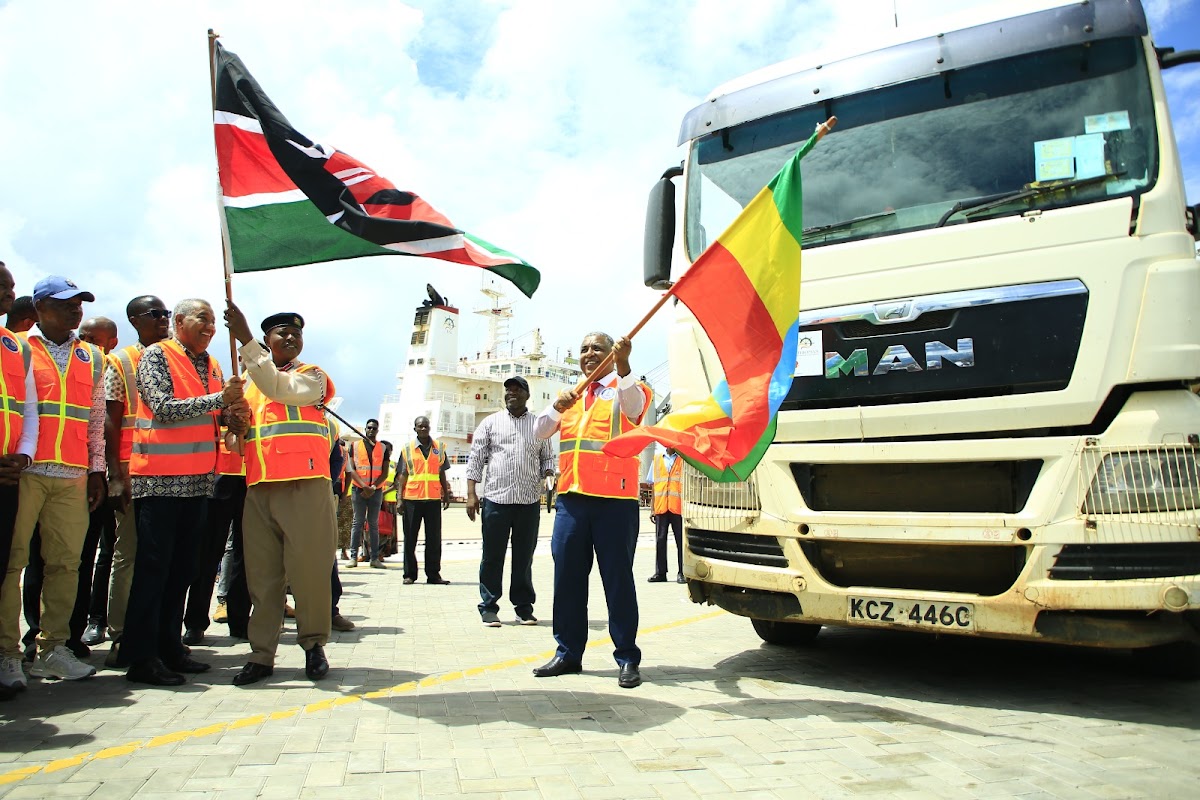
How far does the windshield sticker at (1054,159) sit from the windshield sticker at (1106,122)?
0.10 metres

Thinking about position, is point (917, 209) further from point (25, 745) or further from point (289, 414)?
point (25, 745)

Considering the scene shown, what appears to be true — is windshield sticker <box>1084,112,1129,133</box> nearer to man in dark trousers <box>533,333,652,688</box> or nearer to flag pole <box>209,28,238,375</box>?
man in dark trousers <box>533,333,652,688</box>

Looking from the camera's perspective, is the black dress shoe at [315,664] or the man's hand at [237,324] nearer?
the man's hand at [237,324]

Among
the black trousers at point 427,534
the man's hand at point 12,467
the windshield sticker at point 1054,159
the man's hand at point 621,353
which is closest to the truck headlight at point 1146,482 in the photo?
the windshield sticker at point 1054,159

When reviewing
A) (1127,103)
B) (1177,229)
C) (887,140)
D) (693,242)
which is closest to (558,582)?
(693,242)

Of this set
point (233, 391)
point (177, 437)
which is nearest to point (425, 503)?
→ point (177, 437)

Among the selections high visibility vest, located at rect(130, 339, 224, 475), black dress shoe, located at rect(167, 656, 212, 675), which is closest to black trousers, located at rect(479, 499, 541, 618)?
black dress shoe, located at rect(167, 656, 212, 675)

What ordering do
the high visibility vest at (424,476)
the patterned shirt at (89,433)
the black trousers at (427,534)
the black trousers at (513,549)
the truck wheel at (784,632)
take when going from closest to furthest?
the patterned shirt at (89,433), the truck wheel at (784,632), the black trousers at (513,549), the black trousers at (427,534), the high visibility vest at (424,476)

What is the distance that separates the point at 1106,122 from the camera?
4227 millimetres

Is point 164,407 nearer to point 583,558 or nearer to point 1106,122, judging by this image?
point 583,558

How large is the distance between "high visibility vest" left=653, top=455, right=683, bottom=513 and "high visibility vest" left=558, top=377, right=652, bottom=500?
598cm

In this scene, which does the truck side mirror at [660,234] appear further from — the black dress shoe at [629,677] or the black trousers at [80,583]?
the black trousers at [80,583]

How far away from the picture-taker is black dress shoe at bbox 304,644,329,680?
15.3 feet

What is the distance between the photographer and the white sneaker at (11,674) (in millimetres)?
4133
